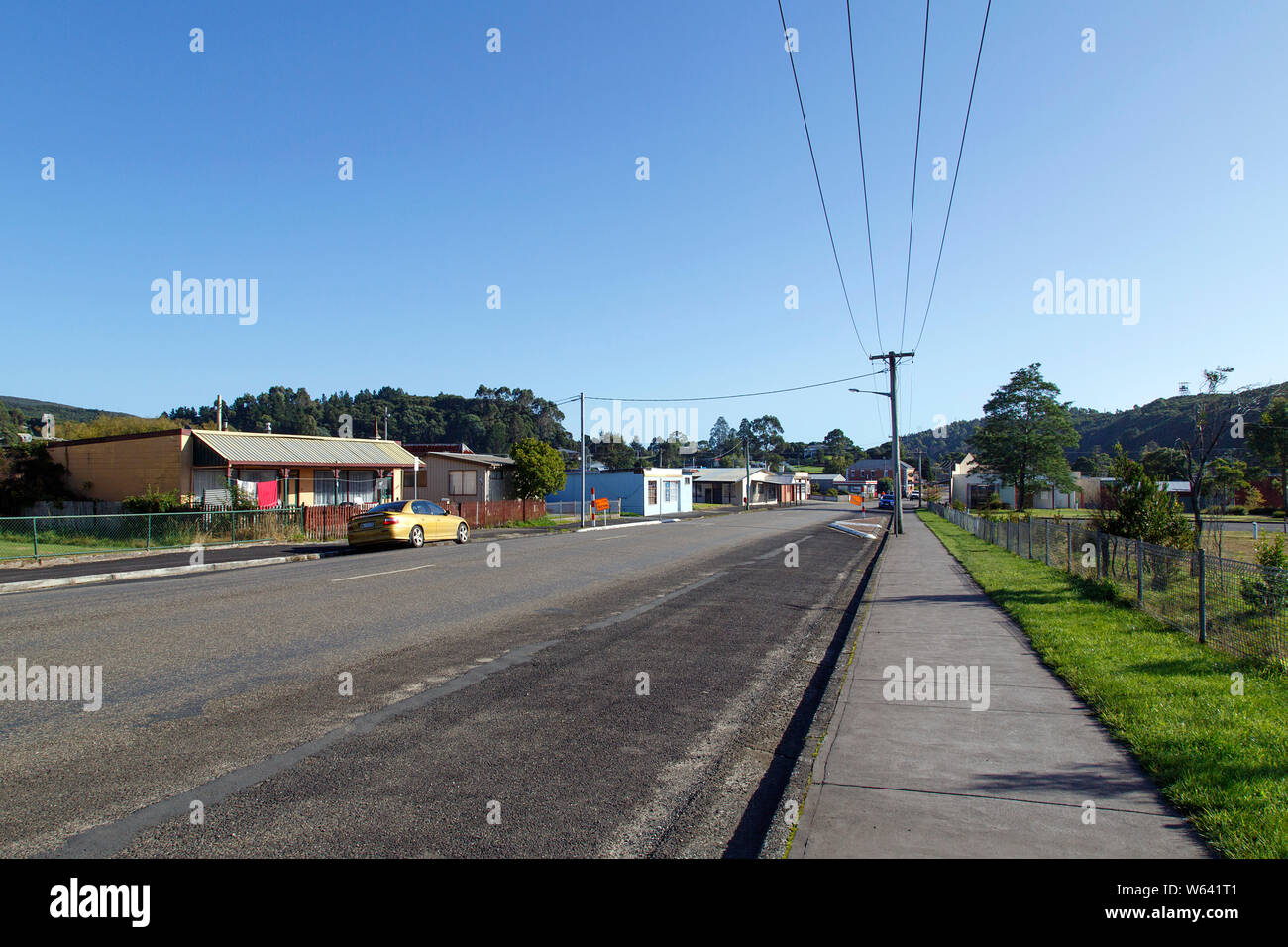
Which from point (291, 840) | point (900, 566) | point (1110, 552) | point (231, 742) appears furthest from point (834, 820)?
point (900, 566)

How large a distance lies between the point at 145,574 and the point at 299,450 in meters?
18.0

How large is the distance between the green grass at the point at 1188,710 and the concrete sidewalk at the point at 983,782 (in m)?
0.17

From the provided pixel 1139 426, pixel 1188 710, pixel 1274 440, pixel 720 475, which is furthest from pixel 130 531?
pixel 1139 426

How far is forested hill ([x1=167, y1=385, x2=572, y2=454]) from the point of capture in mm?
123125

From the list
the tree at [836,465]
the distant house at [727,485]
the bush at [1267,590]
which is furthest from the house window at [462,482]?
the tree at [836,465]

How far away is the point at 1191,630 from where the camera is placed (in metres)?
8.65

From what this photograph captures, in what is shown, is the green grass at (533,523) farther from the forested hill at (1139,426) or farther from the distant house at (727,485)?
the distant house at (727,485)

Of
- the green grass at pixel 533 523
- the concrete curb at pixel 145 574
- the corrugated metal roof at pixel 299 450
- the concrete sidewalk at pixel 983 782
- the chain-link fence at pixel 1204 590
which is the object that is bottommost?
the green grass at pixel 533 523

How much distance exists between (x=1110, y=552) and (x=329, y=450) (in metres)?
32.4

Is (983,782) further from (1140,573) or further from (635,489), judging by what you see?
(635,489)

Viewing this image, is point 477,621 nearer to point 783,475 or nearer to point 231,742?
point 231,742

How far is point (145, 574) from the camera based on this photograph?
16.7 m

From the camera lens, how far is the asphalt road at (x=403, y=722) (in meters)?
3.97

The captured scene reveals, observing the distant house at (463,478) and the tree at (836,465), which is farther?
the tree at (836,465)
